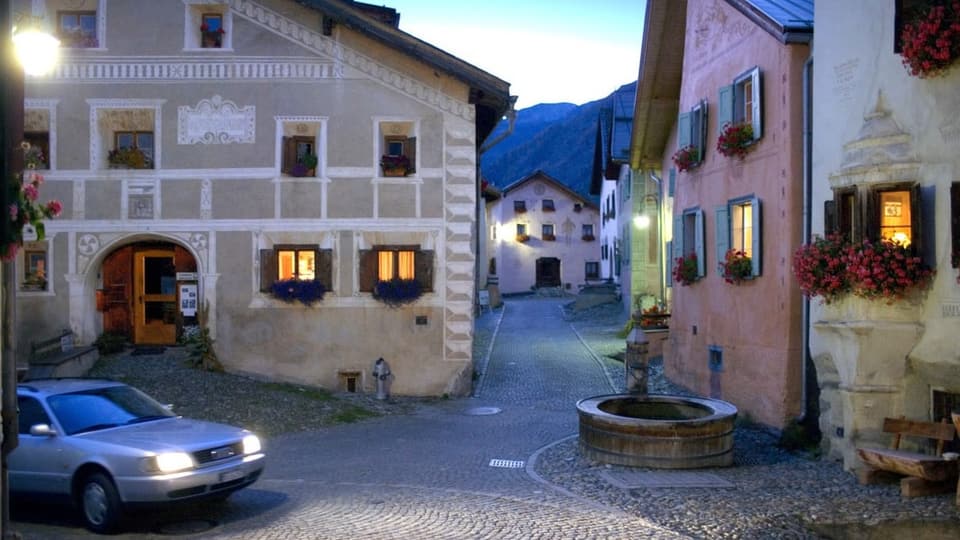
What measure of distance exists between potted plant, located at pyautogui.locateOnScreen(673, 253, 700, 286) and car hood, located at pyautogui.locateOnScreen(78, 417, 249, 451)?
11722mm

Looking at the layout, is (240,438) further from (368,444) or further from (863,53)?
(863,53)

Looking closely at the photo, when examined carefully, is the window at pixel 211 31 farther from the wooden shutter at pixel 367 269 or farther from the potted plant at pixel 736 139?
the potted plant at pixel 736 139

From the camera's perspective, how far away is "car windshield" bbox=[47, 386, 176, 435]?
965 centimetres

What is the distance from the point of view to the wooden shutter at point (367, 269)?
1992cm

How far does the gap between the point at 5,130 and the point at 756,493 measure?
893cm

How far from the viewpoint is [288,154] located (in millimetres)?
20203

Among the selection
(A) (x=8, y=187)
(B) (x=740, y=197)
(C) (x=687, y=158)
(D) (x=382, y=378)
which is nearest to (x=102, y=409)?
(A) (x=8, y=187)

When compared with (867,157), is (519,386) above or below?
below

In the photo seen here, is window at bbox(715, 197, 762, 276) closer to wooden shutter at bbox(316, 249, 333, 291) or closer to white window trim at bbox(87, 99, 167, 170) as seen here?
wooden shutter at bbox(316, 249, 333, 291)

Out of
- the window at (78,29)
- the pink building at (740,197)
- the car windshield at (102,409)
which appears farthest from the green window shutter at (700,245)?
the window at (78,29)

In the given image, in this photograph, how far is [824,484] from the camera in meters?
11.1

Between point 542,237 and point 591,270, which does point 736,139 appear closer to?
point 542,237

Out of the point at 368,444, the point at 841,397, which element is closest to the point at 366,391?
the point at 368,444

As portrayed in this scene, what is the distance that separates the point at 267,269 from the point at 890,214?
43.6 feet
